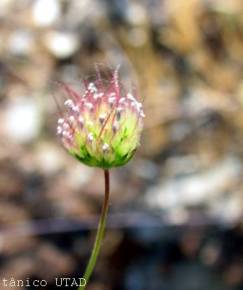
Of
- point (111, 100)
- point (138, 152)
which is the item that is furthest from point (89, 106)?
point (138, 152)

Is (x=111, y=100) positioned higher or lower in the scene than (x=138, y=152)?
lower

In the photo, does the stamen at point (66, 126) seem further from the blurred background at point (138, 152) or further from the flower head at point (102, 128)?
the blurred background at point (138, 152)

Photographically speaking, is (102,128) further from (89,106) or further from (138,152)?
(138,152)

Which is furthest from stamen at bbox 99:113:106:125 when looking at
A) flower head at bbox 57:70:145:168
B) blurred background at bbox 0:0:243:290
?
blurred background at bbox 0:0:243:290

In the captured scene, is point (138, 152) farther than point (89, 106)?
Yes

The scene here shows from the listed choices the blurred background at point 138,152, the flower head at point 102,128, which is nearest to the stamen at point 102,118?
the flower head at point 102,128

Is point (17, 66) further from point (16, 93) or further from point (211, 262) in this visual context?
point (211, 262)
